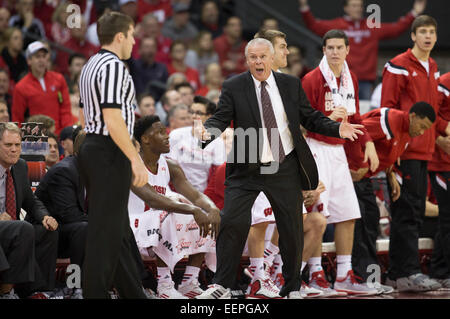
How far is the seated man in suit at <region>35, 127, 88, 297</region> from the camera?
6242 millimetres

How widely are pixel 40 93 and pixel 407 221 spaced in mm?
4172

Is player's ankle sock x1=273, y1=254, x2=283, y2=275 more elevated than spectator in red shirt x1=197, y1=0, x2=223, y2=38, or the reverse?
A: spectator in red shirt x1=197, y1=0, x2=223, y2=38


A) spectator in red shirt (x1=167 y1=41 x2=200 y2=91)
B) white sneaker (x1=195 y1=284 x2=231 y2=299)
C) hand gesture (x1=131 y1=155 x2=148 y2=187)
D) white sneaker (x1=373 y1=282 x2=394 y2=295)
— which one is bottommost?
white sneaker (x1=373 y1=282 x2=394 y2=295)

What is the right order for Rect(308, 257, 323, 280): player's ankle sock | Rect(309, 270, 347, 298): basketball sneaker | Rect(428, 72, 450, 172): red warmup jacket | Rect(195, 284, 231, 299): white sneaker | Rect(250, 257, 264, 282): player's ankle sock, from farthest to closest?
Rect(428, 72, 450, 172): red warmup jacket
Rect(308, 257, 323, 280): player's ankle sock
Rect(309, 270, 347, 298): basketball sneaker
Rect(250, 257, 264, 282): player's ankle sock
Rect(195, 284, 231, 299): white sneaker

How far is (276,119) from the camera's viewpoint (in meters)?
5.67

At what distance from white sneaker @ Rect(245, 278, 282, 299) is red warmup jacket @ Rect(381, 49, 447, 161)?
185 centimetres

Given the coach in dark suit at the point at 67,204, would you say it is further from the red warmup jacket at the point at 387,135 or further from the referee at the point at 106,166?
the red warmup jacket at the point at 387,135

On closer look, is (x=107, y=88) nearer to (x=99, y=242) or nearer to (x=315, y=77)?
(x=99, y=242)

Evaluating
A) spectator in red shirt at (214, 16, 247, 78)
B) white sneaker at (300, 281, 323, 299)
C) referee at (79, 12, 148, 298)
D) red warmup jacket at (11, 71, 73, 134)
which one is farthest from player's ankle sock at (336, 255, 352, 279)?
spectator in red shirt at (214, 16, 247, 78)

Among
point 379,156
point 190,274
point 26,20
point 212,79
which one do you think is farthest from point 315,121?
point 26,20

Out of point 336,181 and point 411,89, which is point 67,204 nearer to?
point 336,181

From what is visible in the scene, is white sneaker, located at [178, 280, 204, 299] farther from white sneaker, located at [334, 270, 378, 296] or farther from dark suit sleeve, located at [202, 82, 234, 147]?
dark suit sleeve, located at [202, 82, 234, 147]

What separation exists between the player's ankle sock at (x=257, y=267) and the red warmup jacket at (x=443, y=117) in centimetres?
→ 213

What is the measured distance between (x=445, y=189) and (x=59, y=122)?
13.9 ft
